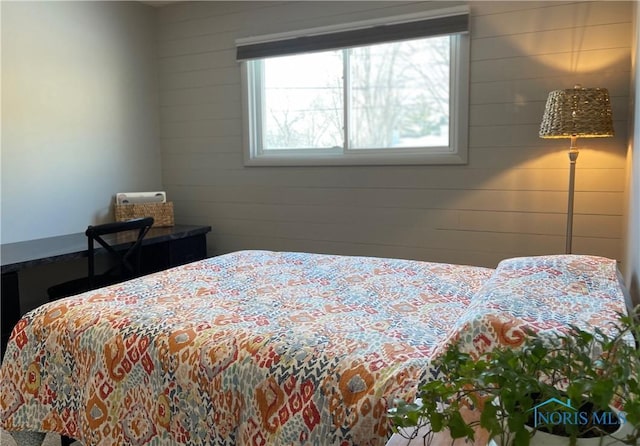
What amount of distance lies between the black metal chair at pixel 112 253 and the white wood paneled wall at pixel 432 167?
0.97m

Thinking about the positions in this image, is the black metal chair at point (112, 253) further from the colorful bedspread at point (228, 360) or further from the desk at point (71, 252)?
the colorful bedspread at point (228, 360)

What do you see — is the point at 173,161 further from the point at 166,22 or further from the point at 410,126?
the point at 410,126

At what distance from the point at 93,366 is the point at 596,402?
1.48 metres

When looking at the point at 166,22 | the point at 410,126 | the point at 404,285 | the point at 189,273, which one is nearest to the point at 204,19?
the point at 166,22

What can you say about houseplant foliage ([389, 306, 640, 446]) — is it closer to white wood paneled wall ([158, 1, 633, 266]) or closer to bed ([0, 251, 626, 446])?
bed ([0, 251, 626, 446])

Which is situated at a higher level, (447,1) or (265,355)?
(447,1)

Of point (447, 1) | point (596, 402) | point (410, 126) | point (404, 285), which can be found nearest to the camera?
point (596, 402)

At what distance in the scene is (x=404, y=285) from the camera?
203cm

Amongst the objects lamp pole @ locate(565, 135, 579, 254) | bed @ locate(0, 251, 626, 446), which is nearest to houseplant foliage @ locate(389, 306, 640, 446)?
bed @ locate(0, 251, 626, 446)

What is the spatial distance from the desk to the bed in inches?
41.5

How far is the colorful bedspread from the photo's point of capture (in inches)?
50.8

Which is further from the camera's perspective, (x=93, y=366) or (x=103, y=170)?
(x=103, y=170)

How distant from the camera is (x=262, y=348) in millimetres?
1414

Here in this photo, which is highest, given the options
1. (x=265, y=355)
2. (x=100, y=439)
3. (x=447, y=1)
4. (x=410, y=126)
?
(x=447, y=1)
